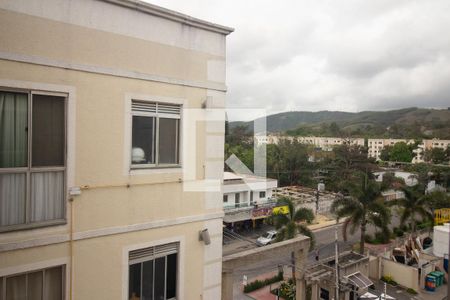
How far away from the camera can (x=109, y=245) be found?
4.00 metres

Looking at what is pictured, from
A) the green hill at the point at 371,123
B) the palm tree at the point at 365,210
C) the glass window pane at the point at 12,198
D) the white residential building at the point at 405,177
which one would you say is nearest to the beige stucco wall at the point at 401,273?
the palm tree at the point at 365,210

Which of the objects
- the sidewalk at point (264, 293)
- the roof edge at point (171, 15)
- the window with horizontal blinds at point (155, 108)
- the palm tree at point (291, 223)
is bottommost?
the sidewalk at point (264, 293)

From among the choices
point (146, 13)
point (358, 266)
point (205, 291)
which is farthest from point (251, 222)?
point (146, 13)

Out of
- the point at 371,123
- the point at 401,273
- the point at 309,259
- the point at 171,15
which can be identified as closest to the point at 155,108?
the point at 171,15

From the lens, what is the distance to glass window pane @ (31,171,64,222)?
3541mm

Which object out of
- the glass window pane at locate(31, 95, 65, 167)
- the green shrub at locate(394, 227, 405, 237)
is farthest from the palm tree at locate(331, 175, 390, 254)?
the glass window pane at locate(31, 95, 65, 167)

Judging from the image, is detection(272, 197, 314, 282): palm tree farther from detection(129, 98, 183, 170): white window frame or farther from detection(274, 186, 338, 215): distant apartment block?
detection(129, 98, 183, 170): white window frame

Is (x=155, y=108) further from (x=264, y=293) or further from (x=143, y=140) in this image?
(x=264, y=293)

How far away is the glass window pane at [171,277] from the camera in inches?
180

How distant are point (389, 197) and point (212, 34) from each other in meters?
40.2

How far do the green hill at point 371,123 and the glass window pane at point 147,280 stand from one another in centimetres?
5231

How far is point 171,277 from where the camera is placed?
4613mm

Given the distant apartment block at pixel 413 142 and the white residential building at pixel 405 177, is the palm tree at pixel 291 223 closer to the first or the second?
the white residential building at pixel 405 177

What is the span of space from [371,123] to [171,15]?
133170 mm
